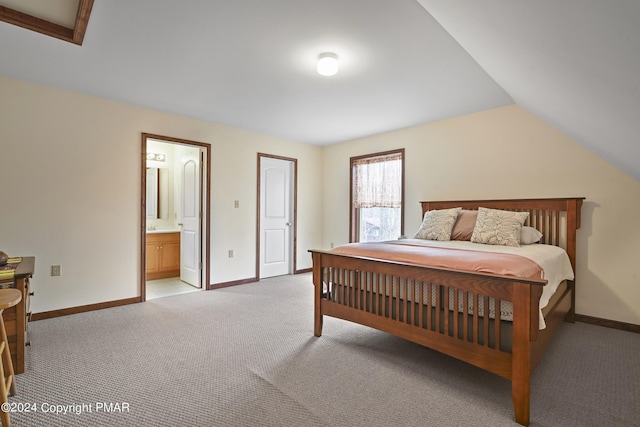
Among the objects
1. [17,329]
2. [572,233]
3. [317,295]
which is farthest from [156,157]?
[572,233]

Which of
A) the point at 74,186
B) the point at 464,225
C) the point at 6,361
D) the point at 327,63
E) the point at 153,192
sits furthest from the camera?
the point at 153,192

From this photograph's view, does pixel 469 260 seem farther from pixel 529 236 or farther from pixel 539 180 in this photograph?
pixel 539 180

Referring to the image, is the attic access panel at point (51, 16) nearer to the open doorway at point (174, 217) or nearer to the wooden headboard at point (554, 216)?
the open doorway at point (174, 217)

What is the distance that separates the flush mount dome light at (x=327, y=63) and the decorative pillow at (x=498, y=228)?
2.08 meters

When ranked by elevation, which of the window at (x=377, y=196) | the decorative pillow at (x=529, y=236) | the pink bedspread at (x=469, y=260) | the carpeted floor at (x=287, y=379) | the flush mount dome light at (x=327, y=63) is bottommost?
the carpeted floor at (x=287, y=379)

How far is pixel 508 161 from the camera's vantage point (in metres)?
3.49

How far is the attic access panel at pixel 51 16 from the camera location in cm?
193

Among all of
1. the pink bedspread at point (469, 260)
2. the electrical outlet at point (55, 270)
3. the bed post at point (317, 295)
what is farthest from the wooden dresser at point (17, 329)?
the pink bedspread at point (469, 260)

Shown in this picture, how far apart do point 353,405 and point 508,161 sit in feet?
10.3

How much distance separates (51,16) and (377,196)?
13.2 ft

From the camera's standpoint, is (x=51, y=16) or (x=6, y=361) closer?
(x=6, y=361)

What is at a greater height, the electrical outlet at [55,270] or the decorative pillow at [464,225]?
the decorative pillow at [464,225]

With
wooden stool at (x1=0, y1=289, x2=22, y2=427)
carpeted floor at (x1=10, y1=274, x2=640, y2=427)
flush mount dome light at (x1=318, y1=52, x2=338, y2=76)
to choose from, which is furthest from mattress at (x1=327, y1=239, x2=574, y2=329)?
wooden stool at (x1=0, y1=289, x2=22, y2=427)

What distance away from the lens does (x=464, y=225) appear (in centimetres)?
335
